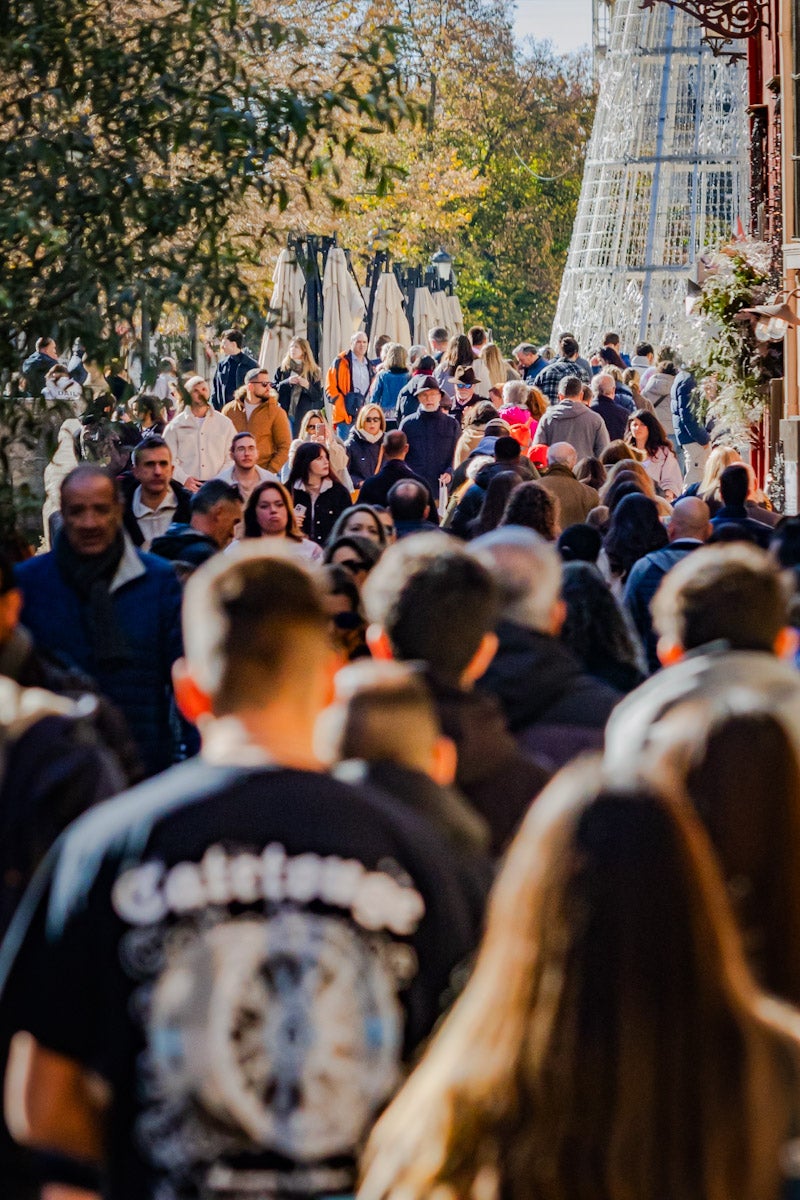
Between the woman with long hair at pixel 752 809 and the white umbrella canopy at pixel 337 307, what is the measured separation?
840 inches

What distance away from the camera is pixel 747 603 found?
4.63 meters

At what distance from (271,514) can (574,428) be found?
7.01 meters

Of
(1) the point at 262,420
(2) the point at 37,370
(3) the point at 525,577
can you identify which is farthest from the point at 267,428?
(3) the point at 525,577

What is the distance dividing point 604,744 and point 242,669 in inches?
87.6

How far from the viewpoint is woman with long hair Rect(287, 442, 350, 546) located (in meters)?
12.7

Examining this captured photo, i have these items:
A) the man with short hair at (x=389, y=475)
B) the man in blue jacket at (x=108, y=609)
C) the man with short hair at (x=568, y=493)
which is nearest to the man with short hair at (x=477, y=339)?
the man with short hair at (x=389, y=475)

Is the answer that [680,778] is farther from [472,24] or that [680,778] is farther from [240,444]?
[472,24]

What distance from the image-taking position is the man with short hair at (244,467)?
11.7 meters

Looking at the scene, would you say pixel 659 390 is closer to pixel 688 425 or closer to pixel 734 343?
pixel 688 425

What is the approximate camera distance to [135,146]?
8375 millimetres

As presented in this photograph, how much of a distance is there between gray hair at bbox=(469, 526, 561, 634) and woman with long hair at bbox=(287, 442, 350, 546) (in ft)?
22.8

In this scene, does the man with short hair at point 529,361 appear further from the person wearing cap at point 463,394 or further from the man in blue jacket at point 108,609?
the man in blue jacket at point 108,609

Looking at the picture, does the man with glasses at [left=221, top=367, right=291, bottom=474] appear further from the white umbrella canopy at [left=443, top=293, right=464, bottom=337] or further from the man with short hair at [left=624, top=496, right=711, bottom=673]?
the white umbrella canopy at [left=443, top=293, right=464, bottom=337]

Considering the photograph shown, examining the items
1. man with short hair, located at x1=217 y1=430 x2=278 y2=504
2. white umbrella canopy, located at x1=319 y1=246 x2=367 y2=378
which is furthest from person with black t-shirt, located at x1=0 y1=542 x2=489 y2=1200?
white umbrella canopy, located at x1=319 y1=246 x2=367 y2=378
